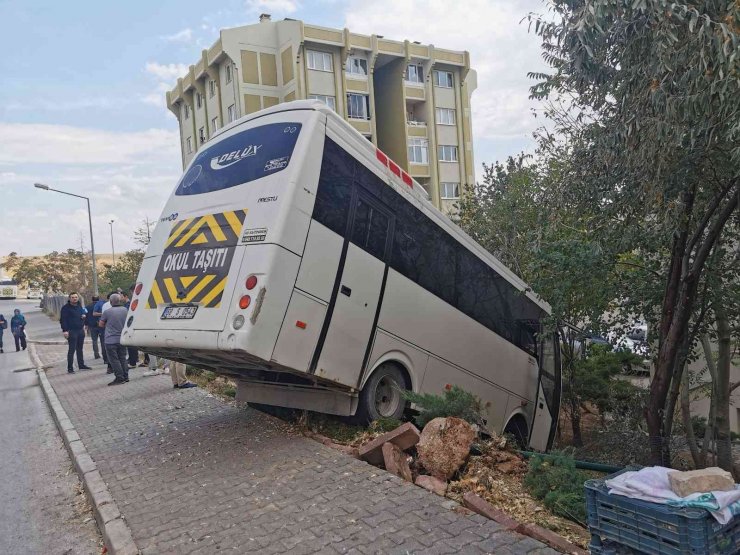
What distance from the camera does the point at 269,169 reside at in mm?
6004

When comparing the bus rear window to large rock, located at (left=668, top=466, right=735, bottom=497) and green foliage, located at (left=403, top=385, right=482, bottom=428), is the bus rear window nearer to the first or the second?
green foliage, located at (left=403, top=385, right=482, bottom=428)

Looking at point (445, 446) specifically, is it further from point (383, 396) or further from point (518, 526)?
point (383, 396)

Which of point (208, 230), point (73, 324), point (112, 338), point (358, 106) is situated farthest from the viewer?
point (358, 106)

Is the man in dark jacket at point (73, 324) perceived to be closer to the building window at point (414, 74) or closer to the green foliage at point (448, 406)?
the green foliage at point (448, 406)

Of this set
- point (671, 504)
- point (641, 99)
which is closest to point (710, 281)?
point (641, 99)

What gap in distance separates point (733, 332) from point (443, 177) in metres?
35.6

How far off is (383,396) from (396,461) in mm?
1767

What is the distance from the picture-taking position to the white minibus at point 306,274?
5.62 m

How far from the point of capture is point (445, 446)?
508 centimetres

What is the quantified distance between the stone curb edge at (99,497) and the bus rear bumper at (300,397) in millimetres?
1848

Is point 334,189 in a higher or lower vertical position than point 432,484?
higher

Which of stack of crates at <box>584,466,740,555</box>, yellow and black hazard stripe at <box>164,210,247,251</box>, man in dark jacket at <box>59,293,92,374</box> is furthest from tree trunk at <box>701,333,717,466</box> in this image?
man in dark jacket at <box>59,293,92,374</box>

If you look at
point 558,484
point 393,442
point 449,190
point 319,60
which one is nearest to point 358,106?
point 319,60

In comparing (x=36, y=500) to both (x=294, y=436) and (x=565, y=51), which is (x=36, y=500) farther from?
(x=565, y=51)
